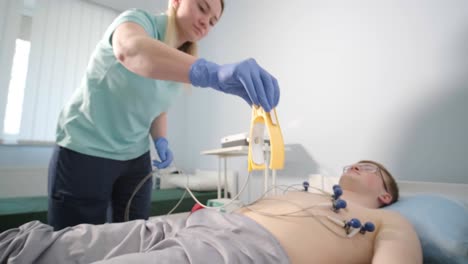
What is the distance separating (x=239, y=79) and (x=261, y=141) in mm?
233

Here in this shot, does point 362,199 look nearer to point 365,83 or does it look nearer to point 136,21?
point 365,83

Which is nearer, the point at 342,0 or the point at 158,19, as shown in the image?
the point at 158,19

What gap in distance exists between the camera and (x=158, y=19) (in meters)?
1.05

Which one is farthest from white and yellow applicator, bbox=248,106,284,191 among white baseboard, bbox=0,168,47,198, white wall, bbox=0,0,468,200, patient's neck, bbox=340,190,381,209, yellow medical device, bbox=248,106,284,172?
white baseboard, bbox=0,168,47,198

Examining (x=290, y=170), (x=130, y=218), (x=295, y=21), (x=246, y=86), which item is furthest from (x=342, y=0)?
(x=130, y=218)

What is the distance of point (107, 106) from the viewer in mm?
1034

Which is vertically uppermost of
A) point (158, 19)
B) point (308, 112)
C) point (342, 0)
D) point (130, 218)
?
point (342, 0)

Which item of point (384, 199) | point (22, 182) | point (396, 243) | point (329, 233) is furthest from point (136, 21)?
point (22, 182)

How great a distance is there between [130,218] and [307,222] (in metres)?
0.73

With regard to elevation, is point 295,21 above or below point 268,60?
above

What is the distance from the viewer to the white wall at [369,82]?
4.03ft

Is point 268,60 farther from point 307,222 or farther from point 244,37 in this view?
point 307,222

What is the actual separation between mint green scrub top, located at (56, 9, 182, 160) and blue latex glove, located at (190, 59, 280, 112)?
37 centimetres

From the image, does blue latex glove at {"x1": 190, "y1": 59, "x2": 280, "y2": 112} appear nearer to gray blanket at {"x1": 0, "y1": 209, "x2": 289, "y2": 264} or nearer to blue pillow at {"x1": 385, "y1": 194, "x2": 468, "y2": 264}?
gray blanket at {"x1": 0, "y1": 209, "x2": 289, "y2": 264}
